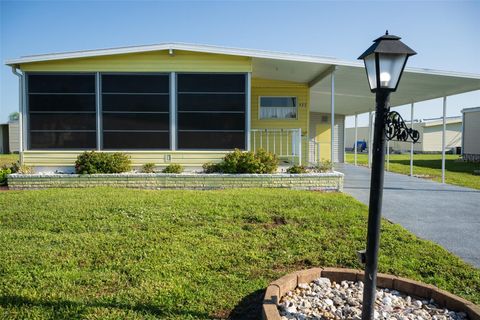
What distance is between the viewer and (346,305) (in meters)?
2.97

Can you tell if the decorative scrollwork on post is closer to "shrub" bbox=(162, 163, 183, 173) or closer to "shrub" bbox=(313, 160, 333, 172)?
"shrub" bbox=(313, 160, 333, 172)

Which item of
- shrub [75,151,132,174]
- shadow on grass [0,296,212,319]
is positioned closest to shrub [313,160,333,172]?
shrub [75,151,132,174]

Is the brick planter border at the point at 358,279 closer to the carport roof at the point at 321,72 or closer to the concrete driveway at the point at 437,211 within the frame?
the concrete driveway at the point at 437,211

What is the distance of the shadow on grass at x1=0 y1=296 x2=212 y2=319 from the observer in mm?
2959

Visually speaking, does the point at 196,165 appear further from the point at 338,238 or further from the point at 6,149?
the point at 6,149

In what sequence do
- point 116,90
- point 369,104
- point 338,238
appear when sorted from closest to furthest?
point 338,238 < point 116,90 < point 369,104

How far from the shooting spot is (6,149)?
1211 inches

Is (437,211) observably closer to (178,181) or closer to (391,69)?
(391,69)

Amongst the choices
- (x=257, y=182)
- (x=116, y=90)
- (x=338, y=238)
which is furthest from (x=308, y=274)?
(x=116, y=90)

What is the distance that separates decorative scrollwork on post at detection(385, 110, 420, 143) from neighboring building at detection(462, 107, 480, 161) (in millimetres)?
23891

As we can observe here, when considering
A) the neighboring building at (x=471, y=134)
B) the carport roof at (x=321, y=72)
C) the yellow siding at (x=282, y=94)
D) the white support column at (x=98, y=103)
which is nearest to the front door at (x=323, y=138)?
the carport roof at (x=321, y=72)

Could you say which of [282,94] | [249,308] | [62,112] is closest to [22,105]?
[62,112]

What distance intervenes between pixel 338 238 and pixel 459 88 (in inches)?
321

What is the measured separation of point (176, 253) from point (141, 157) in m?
6.08
